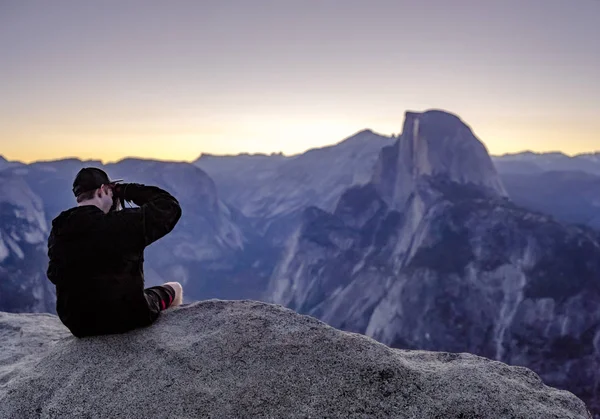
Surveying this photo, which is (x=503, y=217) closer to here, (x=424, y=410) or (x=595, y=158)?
(x=424, y=410)

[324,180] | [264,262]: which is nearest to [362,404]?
[264,262]

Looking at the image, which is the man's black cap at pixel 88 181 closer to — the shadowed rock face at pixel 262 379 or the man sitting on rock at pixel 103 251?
the man sitting on rock at pixel 103 251

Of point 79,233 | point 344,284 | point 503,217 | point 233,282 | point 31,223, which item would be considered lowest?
A: point 233,282

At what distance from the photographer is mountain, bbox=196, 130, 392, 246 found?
409ft

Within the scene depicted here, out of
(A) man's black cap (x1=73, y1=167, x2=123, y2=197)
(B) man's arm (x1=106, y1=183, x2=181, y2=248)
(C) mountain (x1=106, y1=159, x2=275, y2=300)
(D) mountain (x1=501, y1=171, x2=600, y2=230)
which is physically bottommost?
(C) mountain (x1=106, y1=159, x2=275, y2=300)

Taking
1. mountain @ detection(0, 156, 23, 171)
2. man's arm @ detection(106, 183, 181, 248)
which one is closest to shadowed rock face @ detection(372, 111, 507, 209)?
man's arm @ detection(106, 183, 181, 248)

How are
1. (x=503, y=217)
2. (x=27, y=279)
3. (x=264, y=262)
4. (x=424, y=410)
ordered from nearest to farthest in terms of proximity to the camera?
(x=424, y=410) → (x=503, y=217) → (x=27, y=279) → (x=264, y=262)

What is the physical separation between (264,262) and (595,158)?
10949cm

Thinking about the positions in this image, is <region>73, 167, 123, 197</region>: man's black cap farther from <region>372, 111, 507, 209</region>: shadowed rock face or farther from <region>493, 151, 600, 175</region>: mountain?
<region>493, 151, 600, 175</region>: mountain

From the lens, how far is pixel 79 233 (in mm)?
4348

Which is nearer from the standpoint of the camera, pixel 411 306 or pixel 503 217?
pixel 411 306

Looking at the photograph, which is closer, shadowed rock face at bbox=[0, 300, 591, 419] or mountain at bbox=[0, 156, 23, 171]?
shadowed rock face at bbox=[0, 300, 591, 419]

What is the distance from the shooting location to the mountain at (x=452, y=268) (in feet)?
121

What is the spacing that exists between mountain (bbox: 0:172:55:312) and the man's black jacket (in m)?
51.9
